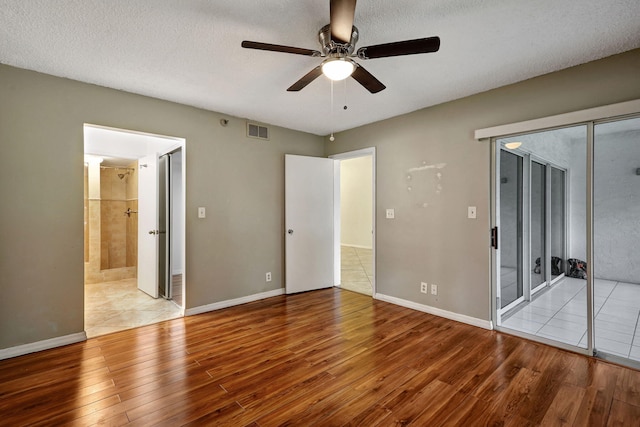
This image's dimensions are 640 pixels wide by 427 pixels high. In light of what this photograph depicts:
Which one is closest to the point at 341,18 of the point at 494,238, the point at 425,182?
the point at 425,182

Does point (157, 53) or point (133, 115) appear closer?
point (157, 53)

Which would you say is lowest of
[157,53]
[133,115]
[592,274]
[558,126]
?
[592,274]

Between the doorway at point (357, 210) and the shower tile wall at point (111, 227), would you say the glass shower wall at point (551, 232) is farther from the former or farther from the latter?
the shower tile wall at point (111, 227)

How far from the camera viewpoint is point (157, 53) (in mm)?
2309

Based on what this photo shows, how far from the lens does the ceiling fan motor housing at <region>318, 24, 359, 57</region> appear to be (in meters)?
1.83

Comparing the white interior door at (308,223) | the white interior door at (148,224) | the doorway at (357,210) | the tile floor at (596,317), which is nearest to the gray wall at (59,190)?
the white interior door at (148,224)

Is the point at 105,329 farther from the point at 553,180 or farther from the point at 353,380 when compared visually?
the point at 553,180

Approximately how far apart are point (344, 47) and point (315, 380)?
227 centimetres

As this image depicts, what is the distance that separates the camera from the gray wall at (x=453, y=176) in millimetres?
2531

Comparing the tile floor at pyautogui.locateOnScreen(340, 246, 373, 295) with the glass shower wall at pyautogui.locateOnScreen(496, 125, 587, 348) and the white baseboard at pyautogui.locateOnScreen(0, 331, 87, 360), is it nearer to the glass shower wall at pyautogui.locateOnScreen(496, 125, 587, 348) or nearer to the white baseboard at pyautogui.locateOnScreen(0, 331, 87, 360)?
the glass shower wall at pyautogui.locateOnScreen(496, 125, 587, 348)

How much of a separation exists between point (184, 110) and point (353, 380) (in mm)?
3277

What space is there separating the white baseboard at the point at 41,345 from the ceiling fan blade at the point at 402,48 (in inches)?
135

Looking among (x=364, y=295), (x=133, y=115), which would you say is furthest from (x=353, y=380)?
(x=133, y=115)

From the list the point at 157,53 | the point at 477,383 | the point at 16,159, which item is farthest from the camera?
the point at 16,159
